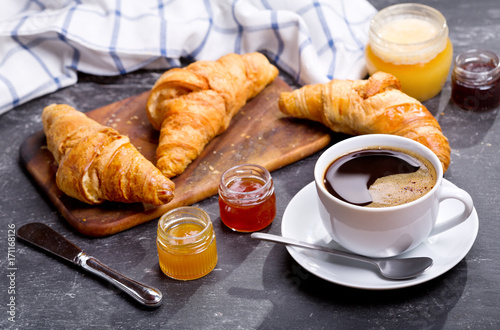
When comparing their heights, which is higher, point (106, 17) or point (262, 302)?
point (106, 17)

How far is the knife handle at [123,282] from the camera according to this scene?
1.87 meters

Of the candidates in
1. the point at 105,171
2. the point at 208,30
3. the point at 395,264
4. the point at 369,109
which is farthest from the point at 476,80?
the point at 105,171

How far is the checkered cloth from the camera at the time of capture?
9.73 feet

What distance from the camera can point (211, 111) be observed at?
252cm

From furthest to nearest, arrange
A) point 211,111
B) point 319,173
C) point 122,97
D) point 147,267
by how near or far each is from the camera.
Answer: point 122,97, point 211,111, point 147,267, point 319,173

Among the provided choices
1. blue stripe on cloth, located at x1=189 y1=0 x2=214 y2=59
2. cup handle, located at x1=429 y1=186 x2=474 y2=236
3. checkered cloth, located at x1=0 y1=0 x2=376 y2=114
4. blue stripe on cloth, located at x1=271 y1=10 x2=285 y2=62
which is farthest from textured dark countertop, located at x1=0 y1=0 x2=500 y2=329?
blue stripe on cloth, located at x1=189 y1=0 x2=214 y2=59

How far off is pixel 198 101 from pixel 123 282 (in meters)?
0.90

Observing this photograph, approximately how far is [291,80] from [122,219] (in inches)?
47.1

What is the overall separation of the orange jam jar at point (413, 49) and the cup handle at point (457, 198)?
94cm

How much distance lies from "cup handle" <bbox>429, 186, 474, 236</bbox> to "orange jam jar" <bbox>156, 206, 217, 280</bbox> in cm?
68

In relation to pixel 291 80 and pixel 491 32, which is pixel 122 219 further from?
pixel 491 32

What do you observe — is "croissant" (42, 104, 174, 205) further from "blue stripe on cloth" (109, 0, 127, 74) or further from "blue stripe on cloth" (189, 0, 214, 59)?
"blue stripe on cloth" (189, 0, 214, 59)

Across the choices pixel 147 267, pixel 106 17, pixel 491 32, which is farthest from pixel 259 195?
pixel 491 32

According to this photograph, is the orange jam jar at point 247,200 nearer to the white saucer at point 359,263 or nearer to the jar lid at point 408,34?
the white saucer at point 359,263
